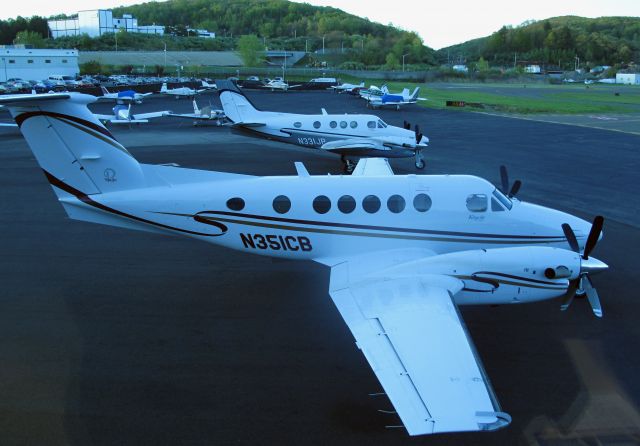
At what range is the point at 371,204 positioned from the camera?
11.3 metres

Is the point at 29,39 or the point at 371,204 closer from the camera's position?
the point at 371,204

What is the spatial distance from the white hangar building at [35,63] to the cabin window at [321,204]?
4906 inches

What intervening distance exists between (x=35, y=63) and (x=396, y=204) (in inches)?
5136

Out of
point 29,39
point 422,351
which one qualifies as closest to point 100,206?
point 422,351

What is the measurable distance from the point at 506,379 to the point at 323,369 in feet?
9.37

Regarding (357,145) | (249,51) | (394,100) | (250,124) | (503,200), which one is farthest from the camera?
(249,51)

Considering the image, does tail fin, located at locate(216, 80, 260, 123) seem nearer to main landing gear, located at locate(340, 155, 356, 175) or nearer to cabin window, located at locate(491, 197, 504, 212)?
main landing gear, located at locate(340, 155, 356, 175)

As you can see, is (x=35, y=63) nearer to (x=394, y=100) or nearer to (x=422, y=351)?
(x=394, y=100)

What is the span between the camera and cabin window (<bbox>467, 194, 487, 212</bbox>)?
446 inches

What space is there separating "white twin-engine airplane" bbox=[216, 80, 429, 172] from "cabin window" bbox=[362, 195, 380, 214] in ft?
50.4

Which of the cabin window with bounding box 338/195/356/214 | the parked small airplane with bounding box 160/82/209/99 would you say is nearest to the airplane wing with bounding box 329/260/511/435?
the cabin window with bounding box 338/195/356/214

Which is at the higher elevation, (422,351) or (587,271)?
(587,271)

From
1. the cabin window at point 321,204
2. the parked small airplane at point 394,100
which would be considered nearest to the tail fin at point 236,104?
the cabin window at point 321,204

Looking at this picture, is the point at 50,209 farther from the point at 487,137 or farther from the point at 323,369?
the point at 487,137
